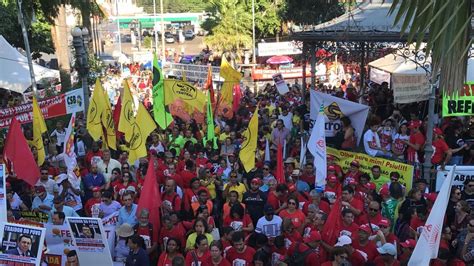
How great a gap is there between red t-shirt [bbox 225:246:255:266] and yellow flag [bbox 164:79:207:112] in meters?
7.39

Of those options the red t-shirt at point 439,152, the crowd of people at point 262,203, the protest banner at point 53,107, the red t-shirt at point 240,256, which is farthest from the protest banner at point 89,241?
the protest banner at point 53,107

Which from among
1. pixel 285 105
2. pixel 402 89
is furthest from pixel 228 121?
pixel 402 89

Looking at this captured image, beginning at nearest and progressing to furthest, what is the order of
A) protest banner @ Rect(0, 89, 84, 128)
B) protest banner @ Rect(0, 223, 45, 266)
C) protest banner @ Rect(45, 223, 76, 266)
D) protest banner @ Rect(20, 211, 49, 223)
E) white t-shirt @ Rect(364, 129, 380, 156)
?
protest banner @ Rect(0, 223, 45, 266) → protest banner @ Rect(45, 223, 76, 266) → protest banner @ Rect(20, 211, 49, 223) → white t-shirt @ Rect(364, 129, 380, 156) → protest banner @ Rect(0, 89, 84, 128)

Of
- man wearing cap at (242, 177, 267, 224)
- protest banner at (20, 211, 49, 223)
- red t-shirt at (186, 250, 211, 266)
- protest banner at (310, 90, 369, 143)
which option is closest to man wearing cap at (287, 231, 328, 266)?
red t-shirt at (186, 250, 211, 266)

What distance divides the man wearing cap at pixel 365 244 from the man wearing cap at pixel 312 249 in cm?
39

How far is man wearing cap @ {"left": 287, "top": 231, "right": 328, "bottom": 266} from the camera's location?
285 inches

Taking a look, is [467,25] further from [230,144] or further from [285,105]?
[285,105]

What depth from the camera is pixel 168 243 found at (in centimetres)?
746

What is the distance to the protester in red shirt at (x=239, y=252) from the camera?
7.36m

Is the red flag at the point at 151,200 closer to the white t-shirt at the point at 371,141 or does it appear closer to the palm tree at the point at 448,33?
the white t-shirt at the point at 371,141

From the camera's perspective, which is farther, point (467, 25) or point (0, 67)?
point (0, 67)

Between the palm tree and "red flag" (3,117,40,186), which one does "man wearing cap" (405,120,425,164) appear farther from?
the palm tree

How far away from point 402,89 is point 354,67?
16908 mm

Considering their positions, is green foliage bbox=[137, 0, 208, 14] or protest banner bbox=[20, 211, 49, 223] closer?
protest banner bbox=[20, 211, 49, 223]
